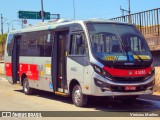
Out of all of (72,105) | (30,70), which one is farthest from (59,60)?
(30,70)

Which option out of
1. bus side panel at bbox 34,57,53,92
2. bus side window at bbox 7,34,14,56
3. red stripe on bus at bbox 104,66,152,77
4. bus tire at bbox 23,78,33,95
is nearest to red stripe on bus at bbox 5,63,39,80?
bus side panel at bbox 34,57,53,92

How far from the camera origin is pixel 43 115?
10820 millimetres

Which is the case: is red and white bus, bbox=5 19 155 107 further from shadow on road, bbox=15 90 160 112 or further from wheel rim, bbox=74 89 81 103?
shadow on road, bbox=15 90 160 112

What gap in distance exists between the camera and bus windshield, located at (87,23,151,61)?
1166 cm

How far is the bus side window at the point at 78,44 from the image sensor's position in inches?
478

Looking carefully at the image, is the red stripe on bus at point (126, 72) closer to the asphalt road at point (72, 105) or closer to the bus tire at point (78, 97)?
the asphalt road at point (72, 105)

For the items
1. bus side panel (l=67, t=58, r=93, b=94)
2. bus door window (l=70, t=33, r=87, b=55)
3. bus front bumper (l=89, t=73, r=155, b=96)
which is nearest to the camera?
bus front bumper (l=89, t=73, r=155, b=96)

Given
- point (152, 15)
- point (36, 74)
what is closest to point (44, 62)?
point (36, 74)

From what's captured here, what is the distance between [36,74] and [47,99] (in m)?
1.33

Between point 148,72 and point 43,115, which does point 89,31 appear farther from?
point 43,115

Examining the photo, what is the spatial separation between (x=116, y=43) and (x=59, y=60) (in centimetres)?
265

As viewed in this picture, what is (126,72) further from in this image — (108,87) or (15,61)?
(15,61)

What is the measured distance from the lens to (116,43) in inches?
471

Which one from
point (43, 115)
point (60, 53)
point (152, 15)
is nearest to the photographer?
point (43, 115)
